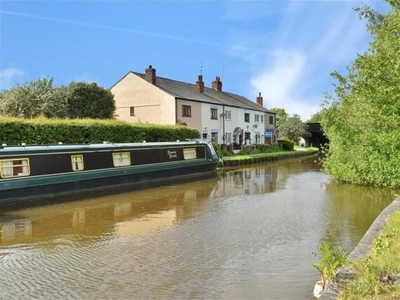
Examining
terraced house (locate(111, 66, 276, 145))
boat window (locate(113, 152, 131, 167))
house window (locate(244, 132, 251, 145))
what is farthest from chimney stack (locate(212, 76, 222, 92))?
boat window (locate(113, 152, 131, 167))

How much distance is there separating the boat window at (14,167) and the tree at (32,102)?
15.2 meters

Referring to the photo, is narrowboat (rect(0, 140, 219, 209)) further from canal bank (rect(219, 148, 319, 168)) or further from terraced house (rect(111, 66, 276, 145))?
terraced house (rect(111, 66, 276, 145))

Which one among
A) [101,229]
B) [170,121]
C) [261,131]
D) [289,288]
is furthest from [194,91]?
[289,288]

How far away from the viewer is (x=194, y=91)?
3325 centimetres

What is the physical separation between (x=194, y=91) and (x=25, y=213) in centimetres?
2413

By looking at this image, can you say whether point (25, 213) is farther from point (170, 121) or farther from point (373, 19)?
point (170, 121)

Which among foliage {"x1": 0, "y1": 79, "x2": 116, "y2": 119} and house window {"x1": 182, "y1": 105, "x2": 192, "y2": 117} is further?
house window {"x1": 182, "y1": 105, "x2": 192, "y2": 117}

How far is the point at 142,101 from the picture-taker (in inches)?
1174

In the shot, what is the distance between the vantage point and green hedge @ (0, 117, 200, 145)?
49.3 ft

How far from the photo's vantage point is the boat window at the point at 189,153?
1858 centimetres

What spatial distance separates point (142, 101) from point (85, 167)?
17.1 m

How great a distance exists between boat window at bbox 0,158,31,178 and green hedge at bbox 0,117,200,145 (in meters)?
3.88

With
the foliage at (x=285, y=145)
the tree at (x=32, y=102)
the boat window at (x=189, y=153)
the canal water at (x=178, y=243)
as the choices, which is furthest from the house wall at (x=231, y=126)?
the canal water at (x=178, y=243)

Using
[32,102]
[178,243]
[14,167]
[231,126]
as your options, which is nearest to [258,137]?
[231,126]
